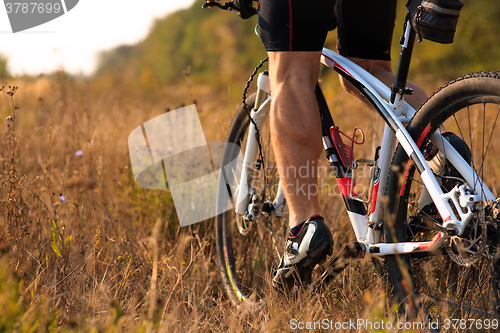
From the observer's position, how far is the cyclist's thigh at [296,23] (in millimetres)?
1490

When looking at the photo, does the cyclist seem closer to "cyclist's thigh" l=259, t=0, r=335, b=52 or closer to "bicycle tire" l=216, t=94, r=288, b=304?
"cyclist's thigh" l=259, t=0, r=335, b=52

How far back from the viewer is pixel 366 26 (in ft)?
5.87

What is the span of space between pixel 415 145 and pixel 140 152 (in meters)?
2.00

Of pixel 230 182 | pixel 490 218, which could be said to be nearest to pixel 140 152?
pixel 230 182

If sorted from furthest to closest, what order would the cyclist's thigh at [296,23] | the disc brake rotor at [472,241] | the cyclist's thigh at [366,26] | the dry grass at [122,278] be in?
the cyclist's thigh at [366,26] → the cyclist's thigh at [296,23] → the dry grass at [122,278] → the disc brake rotor at [472,241]

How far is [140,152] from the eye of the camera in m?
2.86

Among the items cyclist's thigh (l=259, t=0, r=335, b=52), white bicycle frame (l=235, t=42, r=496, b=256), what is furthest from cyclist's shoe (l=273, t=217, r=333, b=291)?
cyclist's thigh (l=259, t=0, r=335, b=52)

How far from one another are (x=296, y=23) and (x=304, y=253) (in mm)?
850

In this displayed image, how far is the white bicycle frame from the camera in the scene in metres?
1.22

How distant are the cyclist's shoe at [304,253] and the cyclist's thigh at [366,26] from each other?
812mm

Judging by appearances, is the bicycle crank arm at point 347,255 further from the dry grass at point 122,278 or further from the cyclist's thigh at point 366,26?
the cyclist's thigh at point 366,26

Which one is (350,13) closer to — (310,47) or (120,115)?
(310,47)

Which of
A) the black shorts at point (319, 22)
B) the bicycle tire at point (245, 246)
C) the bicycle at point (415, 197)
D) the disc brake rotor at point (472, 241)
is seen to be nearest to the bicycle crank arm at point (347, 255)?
the bicycle at point (415, 197)

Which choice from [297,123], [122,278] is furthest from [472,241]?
[122,278]
